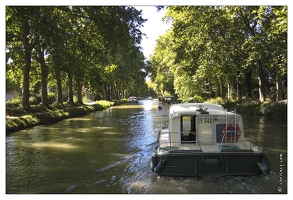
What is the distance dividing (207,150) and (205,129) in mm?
919

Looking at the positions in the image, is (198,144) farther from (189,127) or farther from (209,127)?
(189,127)

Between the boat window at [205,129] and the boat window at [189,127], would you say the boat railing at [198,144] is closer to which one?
the boat window at [205,129]

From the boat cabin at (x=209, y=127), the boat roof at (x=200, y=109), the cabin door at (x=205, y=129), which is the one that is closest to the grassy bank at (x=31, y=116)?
the boat roof at (x=200, y=109)

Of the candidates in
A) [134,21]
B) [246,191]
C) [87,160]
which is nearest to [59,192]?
[87,160]

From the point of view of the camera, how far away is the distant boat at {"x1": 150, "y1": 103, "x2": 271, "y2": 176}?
9328 millimetres

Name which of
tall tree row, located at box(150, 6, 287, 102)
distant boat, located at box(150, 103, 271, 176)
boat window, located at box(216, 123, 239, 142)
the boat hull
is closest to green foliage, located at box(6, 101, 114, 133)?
distant boat, located at box(150, 103, 271, 176)

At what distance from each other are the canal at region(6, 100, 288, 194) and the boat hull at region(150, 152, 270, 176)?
19 centimetres

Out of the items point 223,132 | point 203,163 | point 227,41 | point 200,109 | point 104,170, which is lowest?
point 104,170

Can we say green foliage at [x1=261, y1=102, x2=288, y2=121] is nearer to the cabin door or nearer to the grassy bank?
the cabin door

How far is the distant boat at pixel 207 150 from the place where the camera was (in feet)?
30.6

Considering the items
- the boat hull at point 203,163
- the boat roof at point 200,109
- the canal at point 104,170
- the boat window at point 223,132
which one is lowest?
the canal at point 104,170

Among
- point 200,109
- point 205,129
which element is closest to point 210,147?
point 205,129

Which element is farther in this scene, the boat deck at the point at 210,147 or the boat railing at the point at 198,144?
the boat railing at the point at 198,144

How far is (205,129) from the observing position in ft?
33.6
